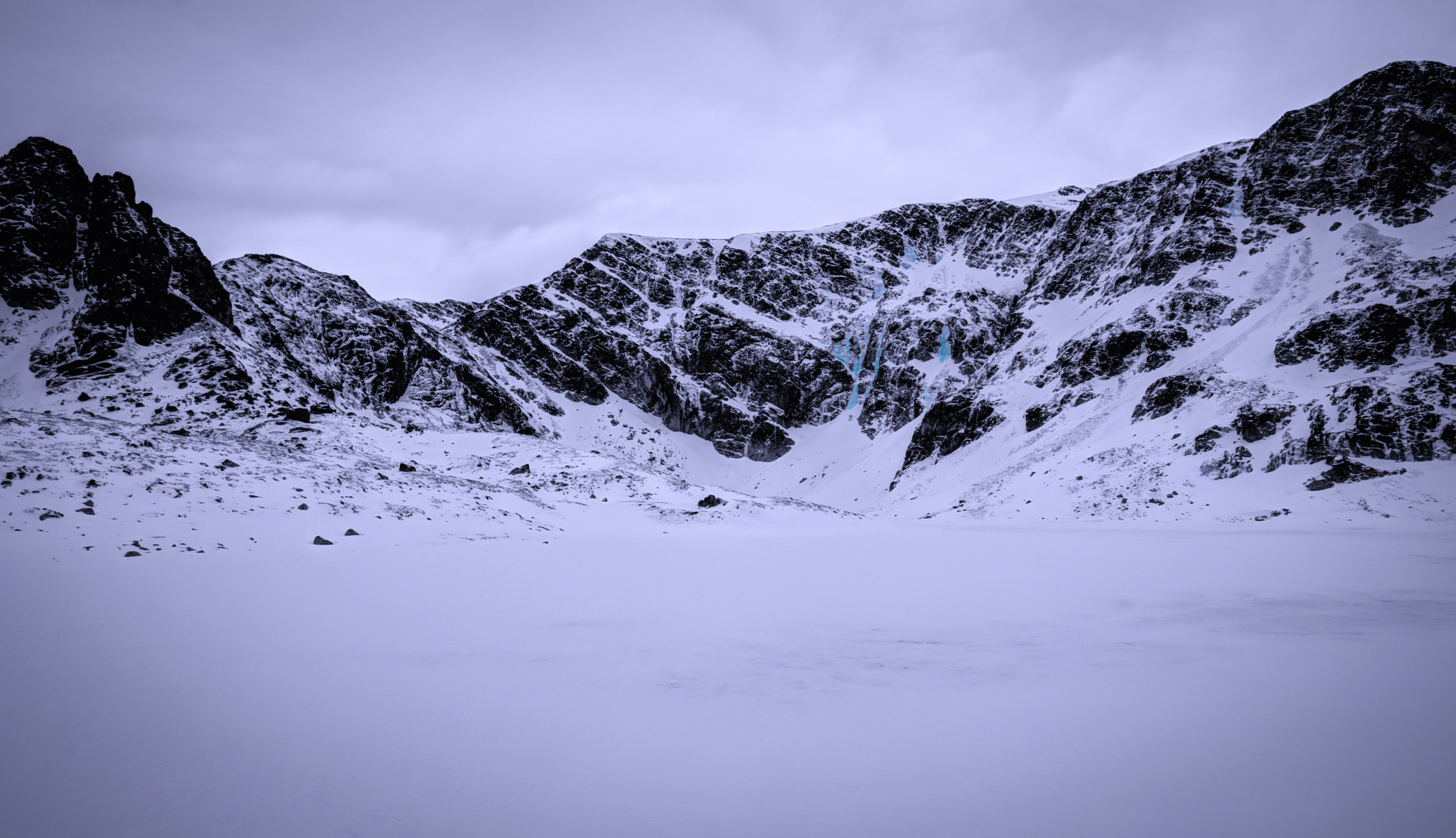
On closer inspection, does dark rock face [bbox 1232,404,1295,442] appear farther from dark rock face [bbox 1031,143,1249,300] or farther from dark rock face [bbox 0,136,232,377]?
dark rock face [bbox 0,136,232,377]

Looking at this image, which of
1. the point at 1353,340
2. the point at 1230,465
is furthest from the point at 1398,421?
the point at 1353,340

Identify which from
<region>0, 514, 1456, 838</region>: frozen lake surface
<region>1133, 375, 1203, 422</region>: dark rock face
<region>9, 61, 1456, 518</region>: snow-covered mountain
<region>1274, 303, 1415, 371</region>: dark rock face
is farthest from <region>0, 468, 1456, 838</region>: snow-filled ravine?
<region>1274, 303, 1415, 371</region>: dark rock face

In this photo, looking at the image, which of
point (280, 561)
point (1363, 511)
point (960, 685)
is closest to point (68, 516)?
point (280, 561)

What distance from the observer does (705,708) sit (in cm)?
579

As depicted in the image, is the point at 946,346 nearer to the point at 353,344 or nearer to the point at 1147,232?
Answer: the point at 1147,232

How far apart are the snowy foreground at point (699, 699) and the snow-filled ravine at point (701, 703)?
1.3 inches

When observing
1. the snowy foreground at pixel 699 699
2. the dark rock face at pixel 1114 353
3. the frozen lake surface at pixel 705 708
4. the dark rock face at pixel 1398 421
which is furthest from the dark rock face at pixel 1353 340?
the frozen lake surface at pixel 705 708

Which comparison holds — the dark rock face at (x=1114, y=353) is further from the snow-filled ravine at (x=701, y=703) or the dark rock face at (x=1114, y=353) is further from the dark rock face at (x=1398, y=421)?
the snow-filled ravine at (x=701, y=703)

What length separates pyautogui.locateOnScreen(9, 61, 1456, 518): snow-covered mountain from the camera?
132 feet

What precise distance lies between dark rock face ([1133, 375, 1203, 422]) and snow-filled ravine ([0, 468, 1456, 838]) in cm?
4023

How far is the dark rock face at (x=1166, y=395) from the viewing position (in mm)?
47375

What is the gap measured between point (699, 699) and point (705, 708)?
28 centimetres

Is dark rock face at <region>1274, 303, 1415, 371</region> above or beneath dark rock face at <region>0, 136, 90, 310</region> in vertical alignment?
beneath

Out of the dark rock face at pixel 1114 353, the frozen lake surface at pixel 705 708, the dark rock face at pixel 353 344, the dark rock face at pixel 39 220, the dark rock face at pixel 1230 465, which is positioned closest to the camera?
the frozen lake surface at pixel 705 708
